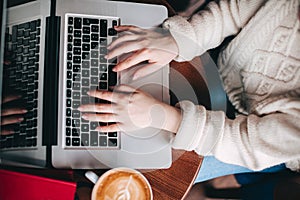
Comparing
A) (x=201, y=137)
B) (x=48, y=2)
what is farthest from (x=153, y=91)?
(x=48, y=2)

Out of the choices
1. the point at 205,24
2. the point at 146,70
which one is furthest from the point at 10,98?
the point at 205,24

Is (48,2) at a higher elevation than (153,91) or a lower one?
higher

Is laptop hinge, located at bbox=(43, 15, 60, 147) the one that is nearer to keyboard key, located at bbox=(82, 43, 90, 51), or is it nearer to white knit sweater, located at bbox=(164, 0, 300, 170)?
keyboard key, located at bbox=(82, 43, 90, 51)

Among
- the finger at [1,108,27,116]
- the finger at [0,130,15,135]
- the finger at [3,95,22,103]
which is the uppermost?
the finger at [3,95,22,103]

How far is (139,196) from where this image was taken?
0.70 meters

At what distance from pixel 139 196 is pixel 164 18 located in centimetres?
31

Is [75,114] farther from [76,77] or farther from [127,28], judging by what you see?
[127,28]

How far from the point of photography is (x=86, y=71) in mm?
755

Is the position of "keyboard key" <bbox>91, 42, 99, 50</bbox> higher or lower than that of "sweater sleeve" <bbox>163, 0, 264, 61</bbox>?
lower

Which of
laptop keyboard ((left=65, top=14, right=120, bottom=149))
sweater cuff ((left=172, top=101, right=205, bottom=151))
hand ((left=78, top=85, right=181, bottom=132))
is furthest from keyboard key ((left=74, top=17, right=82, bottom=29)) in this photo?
sweater cuff ((left=172, top=101, right=205, bottom=151))

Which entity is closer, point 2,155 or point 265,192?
point 2,155

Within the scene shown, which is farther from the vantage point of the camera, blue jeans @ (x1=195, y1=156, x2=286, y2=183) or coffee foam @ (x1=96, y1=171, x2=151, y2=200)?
blue jeans @ (x1=195, y1=156, x2=286, y2=183)

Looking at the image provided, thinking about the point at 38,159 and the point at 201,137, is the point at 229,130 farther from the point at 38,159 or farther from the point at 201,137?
the point at 38,159

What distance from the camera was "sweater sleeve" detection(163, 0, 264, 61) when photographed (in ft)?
2.57
